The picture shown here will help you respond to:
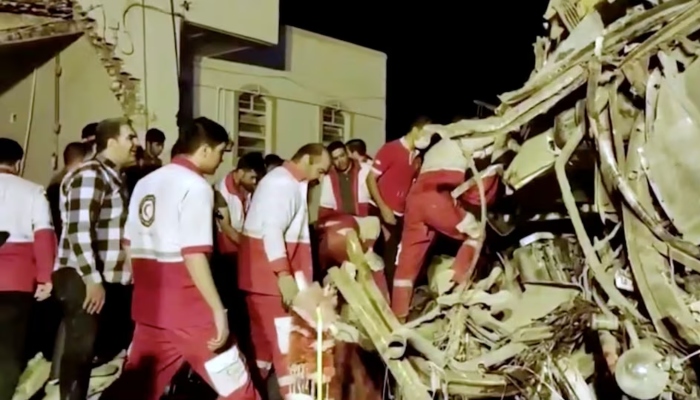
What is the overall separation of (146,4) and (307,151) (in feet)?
16.7

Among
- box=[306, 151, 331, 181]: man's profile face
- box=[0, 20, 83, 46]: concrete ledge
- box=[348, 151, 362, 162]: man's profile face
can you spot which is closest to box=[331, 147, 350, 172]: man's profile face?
box=[348, 151, 362, 162]: man's profile face

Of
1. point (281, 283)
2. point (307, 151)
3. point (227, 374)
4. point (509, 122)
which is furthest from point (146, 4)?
point (509, 122)

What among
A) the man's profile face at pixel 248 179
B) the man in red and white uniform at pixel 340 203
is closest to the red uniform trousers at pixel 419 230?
the man in red and white uniform at pixel 340 203

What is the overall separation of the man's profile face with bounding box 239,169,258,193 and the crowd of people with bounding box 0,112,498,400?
67 centimetres

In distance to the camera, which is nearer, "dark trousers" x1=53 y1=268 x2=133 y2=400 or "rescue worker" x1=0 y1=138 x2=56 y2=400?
"dark trousers" x1=53 y1=268 x2=133 y2=400

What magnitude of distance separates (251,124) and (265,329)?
727cm

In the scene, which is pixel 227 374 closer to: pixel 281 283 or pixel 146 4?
pixel 281 283

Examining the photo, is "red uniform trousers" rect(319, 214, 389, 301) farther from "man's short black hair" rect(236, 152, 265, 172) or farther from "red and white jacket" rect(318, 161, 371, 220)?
"man's short black hair" rect(236, 152, 265, 172)

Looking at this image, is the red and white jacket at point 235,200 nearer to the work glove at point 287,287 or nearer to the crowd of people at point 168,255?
the crowd of people at point 168,255

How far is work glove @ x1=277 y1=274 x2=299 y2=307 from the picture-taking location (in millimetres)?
6910

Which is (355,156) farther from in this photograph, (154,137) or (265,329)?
(265,329)

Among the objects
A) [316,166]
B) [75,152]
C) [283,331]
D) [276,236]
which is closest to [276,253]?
[276,236]

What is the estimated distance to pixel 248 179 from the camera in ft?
31.8

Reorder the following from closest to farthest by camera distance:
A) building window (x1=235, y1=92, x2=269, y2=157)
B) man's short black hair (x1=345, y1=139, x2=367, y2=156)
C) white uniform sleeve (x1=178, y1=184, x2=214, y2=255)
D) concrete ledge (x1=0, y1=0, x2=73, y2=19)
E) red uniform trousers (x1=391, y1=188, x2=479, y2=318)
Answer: white uniform sleeve (x1=178, y1=184, x2=214, y2=255)
red uniform trousers (x1=391, y1=188, x2=479, y2=318)
concrete ledge (x1=0, y1=0, x2=73, y2=19)
man's short black hair (x1=345, y1=139, x2=367, y2=156)
building window (x1=235, y1=92, x2=269, y2=157)
